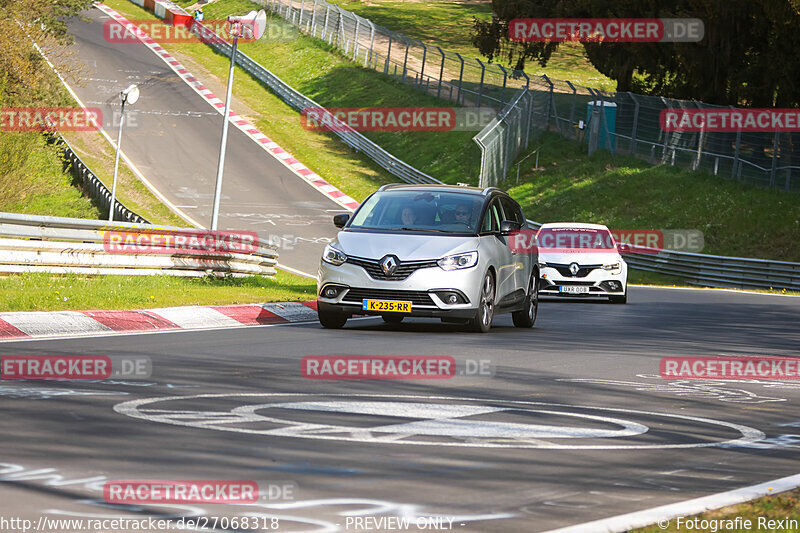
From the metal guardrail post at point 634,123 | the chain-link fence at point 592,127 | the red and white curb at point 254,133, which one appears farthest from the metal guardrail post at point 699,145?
the red and white curb at point 254,133

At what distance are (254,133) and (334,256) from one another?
40296 mm

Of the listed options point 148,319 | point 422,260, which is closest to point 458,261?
point 422,260

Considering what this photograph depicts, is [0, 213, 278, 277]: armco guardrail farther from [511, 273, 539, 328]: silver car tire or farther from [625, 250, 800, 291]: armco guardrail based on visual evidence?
[625, 250, 800, 291]: armco guardrail

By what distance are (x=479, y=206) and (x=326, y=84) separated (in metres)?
47.9

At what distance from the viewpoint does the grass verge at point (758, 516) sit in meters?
5.28

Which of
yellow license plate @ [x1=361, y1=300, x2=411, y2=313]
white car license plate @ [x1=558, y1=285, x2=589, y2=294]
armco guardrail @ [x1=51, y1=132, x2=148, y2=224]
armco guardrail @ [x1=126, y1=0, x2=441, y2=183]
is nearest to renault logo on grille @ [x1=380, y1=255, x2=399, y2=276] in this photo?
yellow license plate @ [x1=361, y1=300, x2=411, y2=313]

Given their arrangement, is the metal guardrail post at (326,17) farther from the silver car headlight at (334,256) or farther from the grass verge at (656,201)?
the silver car headlight at (334,256)

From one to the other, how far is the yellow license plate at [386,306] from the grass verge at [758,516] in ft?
29.1

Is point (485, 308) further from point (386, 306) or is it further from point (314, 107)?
point (314, 107)

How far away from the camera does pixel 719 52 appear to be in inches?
1626

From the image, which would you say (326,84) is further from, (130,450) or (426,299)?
(130,450)

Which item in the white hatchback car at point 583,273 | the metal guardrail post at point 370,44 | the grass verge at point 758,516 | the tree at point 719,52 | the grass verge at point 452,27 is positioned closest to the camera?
the grass verge at point 758,516

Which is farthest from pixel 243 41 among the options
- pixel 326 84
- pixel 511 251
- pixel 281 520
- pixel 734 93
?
pixel 281 520

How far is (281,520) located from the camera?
5.28 meters
